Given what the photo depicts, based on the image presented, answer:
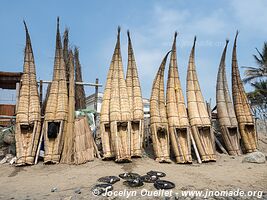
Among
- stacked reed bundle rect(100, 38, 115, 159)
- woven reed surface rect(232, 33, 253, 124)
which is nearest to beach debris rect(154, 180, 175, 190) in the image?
stacked reed bundle rect(100, 38, 115, 159)

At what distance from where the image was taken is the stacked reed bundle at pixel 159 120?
986 centimetres

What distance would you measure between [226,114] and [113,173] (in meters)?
6.06

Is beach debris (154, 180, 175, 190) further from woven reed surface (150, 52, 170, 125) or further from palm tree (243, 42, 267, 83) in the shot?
palm tree (243, 42, 267, 83)

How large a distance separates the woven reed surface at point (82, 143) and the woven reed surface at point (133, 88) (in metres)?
1.90

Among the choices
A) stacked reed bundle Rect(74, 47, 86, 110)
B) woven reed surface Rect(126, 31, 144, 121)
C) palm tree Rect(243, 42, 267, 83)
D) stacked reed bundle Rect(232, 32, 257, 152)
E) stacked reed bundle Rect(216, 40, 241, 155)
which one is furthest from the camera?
palm tree Rect(243, 42, 267, 83)

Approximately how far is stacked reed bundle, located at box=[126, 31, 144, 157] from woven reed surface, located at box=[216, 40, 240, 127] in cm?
367

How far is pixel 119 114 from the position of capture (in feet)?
32.9

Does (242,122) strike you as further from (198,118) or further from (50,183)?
(50,183)

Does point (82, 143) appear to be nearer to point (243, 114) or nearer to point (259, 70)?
point (243, 114)

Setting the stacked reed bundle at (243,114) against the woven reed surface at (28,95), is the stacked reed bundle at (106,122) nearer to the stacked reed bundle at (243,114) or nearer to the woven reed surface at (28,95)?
the woven reed surface at (28,95)

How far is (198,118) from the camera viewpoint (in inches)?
420

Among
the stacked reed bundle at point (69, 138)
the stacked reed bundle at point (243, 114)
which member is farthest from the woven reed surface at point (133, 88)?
the stacked reed bundle at point (243, 114)

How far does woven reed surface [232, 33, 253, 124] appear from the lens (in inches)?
457

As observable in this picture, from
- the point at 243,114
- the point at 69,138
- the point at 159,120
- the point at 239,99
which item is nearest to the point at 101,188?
the point at 69,138
